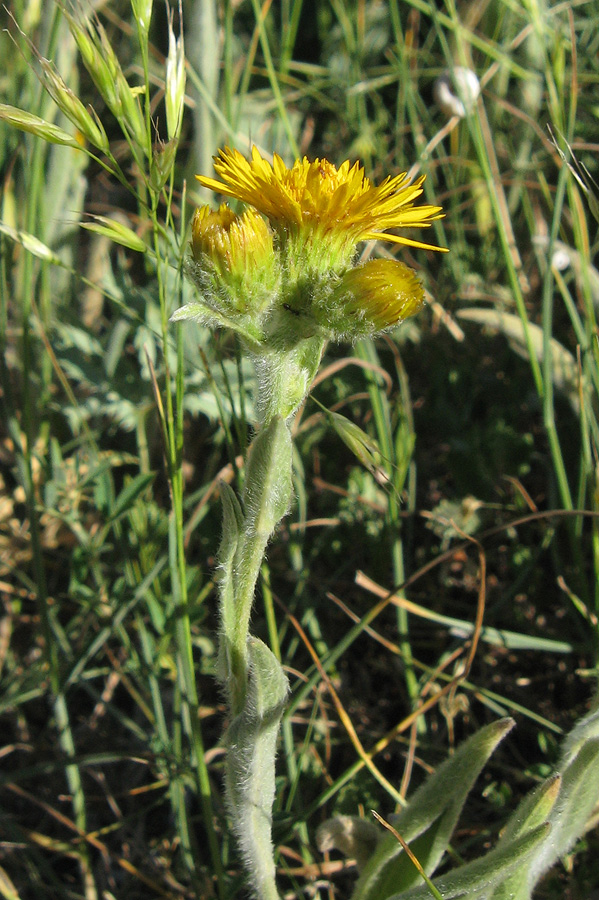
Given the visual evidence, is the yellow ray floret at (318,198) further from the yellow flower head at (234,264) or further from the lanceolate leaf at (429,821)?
the lanceolate leaf at (429,821)

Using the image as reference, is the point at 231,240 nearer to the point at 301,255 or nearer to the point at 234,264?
the point at 234,264

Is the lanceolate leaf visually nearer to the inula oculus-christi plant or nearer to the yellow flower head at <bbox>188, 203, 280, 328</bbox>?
the inula oculus-christi plant

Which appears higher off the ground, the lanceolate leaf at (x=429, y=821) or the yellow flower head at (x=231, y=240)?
the yellow flower head at (x=231, y=240)

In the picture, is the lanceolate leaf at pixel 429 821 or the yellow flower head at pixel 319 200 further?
the lanceolate leaf at pixel 429 821

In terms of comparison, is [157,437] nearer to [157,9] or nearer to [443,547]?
[443,547]

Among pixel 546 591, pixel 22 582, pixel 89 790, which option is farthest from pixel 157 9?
pixel 89 790

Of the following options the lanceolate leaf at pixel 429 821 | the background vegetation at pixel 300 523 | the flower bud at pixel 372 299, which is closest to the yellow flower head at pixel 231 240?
the flower bud at pixel 372 299

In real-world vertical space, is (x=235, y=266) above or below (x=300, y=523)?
above

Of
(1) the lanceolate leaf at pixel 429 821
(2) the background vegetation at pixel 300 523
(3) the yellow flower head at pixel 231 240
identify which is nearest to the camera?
(3) the yellow flower head at pixel 231 240

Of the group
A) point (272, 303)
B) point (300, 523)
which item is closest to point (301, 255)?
point (272, 303)
